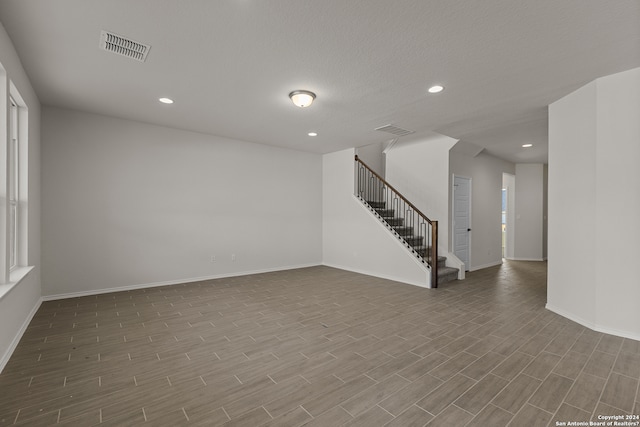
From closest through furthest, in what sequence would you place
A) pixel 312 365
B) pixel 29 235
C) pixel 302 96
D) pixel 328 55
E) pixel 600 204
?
pixel 312 365 → pixel 328 55 → pixel 600 204 → pixel 29 235 → pixel 302 96

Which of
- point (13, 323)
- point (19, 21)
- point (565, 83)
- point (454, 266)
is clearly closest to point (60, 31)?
point (19, 21)

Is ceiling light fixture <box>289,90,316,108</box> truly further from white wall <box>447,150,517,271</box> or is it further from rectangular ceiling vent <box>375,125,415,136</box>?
white wall <box>447,150,517,271</box>

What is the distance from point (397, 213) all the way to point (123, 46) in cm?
629

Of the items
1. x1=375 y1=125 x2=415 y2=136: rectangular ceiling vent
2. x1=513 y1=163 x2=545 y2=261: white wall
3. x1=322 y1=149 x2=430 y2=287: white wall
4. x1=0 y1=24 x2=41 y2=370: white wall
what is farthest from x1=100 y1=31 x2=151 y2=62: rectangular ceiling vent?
x1=513 y1=163 x2=545 y2=261: white wall

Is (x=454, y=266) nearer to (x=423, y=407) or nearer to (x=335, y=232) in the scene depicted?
(x=335, y=232)

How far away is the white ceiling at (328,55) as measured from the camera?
2246 mm

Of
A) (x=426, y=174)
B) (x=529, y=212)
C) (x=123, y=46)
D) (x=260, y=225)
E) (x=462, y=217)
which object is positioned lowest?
(x=260, y=225)

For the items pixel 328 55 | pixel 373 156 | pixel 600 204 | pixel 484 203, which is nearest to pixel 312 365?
pixel 328 55

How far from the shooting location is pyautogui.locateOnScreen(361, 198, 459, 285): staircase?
579 cm

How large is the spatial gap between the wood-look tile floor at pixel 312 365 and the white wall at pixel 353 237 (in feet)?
4.70

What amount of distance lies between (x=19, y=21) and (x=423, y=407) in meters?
4.53

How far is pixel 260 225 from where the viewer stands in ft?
21.7

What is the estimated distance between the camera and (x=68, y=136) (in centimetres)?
450

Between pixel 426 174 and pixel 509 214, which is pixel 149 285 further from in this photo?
pixel 509 214
